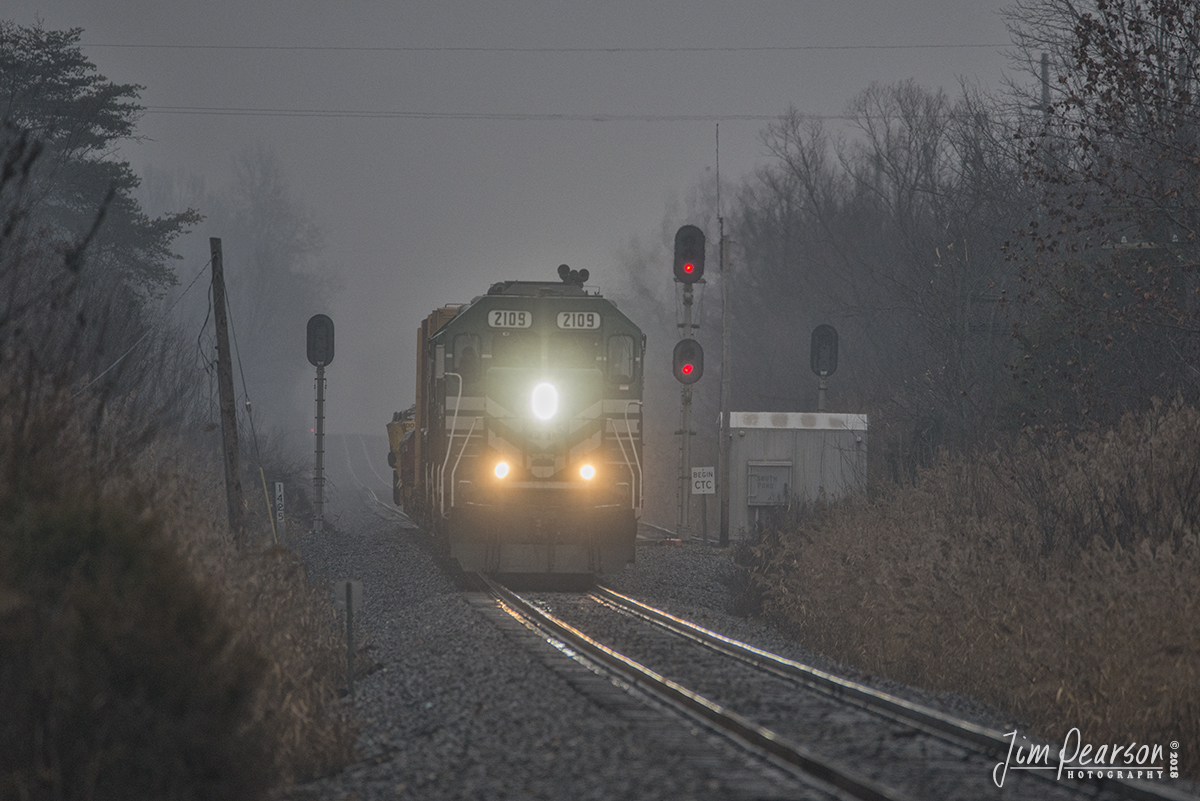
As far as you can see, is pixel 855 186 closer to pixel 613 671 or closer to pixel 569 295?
pixel 569 295

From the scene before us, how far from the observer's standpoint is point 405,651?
10953mm

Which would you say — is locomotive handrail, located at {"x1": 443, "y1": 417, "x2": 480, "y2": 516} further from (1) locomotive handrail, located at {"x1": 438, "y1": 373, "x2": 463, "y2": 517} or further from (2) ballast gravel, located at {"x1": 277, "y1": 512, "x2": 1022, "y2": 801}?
(2) ballast gravel, located at {"x1": 277, "y1": 512, "x2": 1022, "y2": 801}

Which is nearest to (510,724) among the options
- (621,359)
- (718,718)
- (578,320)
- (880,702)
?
(718,718)

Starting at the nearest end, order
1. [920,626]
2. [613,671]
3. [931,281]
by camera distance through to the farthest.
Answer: [613,671], [920,626], [931,281]

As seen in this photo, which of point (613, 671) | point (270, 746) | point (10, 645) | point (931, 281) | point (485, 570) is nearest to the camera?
point (10, 645)

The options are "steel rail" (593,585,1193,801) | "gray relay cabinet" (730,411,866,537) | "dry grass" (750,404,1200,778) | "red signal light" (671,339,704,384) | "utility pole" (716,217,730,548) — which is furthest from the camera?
"gray relay cabinet" (730,411,866,537)

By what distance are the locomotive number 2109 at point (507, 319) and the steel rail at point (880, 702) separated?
197 inches

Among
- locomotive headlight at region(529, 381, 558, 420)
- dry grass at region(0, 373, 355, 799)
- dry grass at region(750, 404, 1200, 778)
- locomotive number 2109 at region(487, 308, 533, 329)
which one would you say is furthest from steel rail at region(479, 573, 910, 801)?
locomotive number 2109 at region(487, 308, 533, 329)

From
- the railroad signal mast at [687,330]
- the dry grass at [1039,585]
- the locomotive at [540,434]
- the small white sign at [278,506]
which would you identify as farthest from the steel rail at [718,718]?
the small white sign at [278,506]

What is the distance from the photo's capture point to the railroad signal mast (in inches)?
795

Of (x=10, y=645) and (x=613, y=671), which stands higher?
(x=10, y=645)

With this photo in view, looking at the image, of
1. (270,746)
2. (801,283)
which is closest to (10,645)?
(270,746)

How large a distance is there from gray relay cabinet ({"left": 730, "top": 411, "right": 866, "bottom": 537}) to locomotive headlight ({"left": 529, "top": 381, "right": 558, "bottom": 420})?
8.84 metres

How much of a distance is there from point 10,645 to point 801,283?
144 feet
